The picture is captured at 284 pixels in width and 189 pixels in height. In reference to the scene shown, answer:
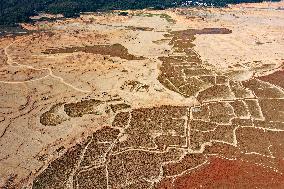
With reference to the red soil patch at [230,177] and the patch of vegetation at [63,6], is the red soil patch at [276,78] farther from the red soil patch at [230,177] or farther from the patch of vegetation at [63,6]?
the patch of vegetation at [63,6]

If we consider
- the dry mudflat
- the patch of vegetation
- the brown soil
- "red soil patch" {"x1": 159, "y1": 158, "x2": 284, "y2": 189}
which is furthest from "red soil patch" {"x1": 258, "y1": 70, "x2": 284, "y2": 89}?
the patch of vegetation

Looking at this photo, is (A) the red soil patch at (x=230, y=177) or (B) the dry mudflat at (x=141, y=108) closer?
(A) the red soil patch at (x=230, y=177)

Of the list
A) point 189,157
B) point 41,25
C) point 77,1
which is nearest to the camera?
point 189,157

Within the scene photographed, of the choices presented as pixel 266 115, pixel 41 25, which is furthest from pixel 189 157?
pixel 41 25

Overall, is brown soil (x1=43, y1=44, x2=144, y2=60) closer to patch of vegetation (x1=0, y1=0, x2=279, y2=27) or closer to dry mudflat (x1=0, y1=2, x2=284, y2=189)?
dry mudflat (x1=0, y1=2, x2=284, y2=189)

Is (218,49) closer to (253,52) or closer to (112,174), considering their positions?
(253,52)

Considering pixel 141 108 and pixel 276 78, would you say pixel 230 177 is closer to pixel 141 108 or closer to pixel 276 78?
pixel 141 108

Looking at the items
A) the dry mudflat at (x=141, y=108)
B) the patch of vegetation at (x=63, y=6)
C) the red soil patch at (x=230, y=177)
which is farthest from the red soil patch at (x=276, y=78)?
the patch of vegetation at (x=63, y=6)
